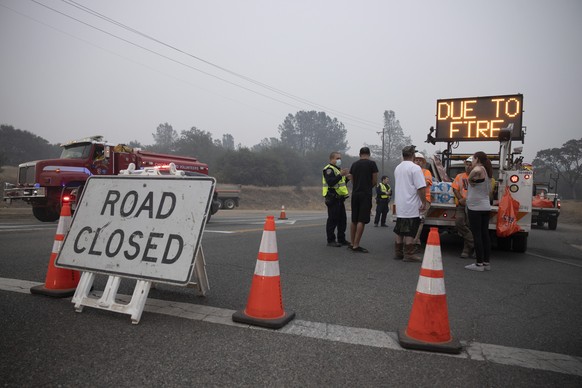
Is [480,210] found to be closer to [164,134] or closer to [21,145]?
[21,145]

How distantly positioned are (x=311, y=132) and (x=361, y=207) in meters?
129

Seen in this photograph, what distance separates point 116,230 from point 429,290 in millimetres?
2767

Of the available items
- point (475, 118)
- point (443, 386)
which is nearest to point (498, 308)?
point (443, 386)

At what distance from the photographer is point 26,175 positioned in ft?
38.9

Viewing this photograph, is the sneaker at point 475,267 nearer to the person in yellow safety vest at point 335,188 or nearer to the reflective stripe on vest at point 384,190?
the person in yellow safety vest at point 335,188

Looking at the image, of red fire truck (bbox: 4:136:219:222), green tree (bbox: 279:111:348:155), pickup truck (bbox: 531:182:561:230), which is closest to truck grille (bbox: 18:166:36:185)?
red fire truck (bbox: 4:136:219:222)

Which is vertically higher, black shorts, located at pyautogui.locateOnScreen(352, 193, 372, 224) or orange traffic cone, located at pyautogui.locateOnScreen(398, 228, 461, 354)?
black shorts, located at pyautogui.locateOnScreen(352, 193, 372, 224)

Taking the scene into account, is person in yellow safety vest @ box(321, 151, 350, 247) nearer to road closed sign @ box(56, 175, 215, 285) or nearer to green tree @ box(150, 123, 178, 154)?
road closed sign @ box(56, 175, 215, 285)

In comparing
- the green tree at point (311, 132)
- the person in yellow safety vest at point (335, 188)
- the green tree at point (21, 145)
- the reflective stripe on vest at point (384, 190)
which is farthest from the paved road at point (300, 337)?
the green tree at point (311, 132)

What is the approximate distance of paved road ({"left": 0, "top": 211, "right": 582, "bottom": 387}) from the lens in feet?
6.95

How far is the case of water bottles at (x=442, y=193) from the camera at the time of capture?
7.07 metres

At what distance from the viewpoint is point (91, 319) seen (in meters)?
2.94

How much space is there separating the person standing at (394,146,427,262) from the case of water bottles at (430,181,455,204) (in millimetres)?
1276

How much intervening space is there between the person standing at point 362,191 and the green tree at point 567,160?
235 feet
